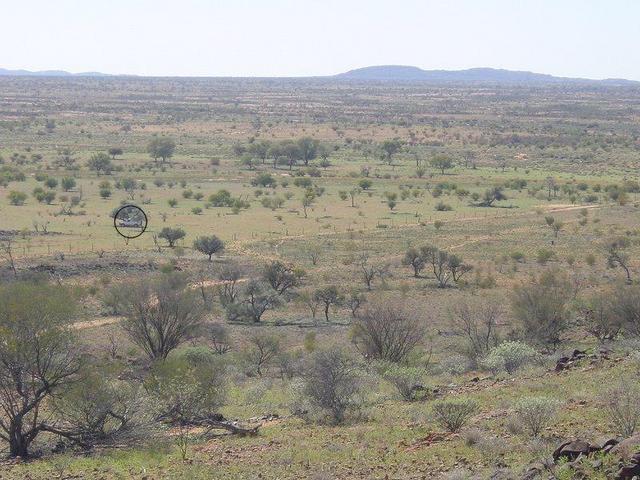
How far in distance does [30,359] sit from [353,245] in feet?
129

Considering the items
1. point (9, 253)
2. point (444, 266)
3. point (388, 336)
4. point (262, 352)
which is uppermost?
point (388, 336)

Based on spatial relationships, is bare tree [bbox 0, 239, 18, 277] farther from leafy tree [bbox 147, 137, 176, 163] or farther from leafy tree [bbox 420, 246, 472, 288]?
leafy tree [bbox 147, 137, 176, 163]

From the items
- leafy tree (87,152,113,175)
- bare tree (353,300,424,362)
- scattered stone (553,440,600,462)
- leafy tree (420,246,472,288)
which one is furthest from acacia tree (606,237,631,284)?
leafy tree (87,152,113,175)

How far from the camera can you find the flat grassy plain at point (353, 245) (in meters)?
17.4

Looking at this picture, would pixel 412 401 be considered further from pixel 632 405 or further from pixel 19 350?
pixel 19 350

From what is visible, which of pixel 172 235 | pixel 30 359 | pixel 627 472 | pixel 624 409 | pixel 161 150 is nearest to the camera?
pixel 627 472

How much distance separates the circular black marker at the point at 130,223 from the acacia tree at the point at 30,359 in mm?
39508

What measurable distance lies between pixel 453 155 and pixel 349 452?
359 feet

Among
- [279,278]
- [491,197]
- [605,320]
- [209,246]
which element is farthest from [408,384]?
[491,197]

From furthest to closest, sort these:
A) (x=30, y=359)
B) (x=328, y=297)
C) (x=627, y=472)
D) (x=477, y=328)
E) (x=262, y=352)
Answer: (x=328, y=297) < (x=477, y=328) < (x=262, y=352) < (x=30, y=359) < (x=627, y=472)

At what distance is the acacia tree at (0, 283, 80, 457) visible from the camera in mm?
19547

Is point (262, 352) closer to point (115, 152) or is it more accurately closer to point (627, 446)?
point (627, 446)

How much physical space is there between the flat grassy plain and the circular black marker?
2.63ft

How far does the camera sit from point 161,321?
1255 inches
